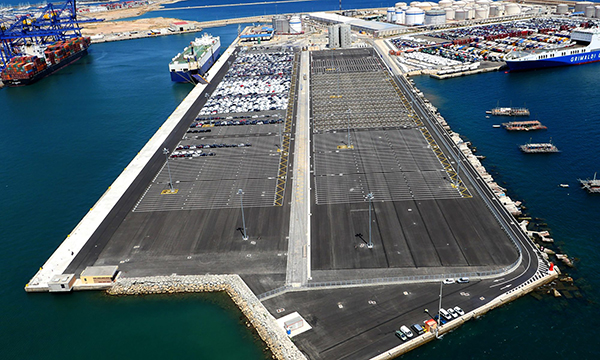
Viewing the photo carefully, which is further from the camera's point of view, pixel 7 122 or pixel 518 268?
pixel 7 122

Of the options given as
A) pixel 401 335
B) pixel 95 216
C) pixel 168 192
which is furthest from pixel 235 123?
pixel 401 335

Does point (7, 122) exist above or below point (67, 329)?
above

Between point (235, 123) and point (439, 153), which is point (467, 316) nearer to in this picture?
point (439, 153)

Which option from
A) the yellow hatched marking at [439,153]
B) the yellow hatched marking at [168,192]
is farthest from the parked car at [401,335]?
the yellow hatched marking at [168,192]

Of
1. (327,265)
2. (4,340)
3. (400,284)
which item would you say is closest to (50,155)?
(4,340)

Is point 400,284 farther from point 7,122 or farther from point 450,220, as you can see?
point 7,122

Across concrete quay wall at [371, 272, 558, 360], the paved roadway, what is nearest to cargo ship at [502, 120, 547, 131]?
the paved roadway
